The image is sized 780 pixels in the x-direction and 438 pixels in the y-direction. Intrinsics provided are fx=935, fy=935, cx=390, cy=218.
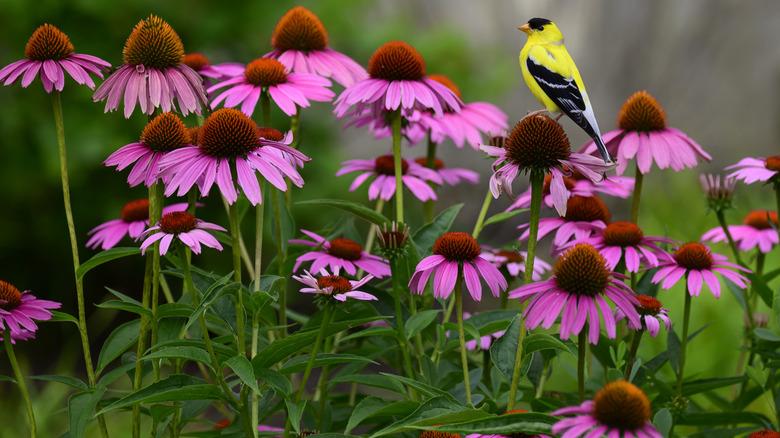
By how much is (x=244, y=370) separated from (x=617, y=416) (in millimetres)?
540

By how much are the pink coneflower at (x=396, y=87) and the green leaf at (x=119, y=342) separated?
0.57m

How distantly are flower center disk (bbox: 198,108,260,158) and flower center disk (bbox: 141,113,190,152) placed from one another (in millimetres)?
142

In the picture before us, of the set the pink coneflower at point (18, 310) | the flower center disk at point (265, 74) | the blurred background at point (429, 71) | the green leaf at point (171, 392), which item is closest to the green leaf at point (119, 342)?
the pink coneflower at point (18, 310)

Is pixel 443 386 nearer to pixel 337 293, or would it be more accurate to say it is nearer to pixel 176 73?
pixel 337 293

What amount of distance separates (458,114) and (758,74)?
5616mm

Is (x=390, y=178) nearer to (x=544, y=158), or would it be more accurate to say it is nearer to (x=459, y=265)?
(x=459, y=265)

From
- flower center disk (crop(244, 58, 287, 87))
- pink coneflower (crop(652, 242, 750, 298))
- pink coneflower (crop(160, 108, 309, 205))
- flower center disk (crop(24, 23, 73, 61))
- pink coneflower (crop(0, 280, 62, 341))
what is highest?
flower center disk (crop(24, 23, 73, 61))

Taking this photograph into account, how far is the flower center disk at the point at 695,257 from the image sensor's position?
184cm

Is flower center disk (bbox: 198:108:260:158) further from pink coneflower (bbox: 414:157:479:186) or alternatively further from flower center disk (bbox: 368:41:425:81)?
pink coneflower (bbox: 414:157:479:186)

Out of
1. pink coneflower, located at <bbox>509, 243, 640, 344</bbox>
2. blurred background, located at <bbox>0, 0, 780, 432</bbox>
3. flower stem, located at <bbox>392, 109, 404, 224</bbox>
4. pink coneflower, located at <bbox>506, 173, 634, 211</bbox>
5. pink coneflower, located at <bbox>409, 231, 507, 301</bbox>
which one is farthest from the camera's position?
blurred background, located at <bbox>0, 0, 780, 432</bbox>

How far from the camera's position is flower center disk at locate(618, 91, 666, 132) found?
2.01m

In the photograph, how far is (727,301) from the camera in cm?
470

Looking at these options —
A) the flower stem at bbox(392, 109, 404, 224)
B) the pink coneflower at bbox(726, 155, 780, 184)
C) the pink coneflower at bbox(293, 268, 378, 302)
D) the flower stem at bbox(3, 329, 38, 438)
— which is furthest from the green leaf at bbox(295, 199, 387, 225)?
the pink coneflower at bbox(726, 155, 780, 184)

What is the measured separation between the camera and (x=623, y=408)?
1.09 meters
